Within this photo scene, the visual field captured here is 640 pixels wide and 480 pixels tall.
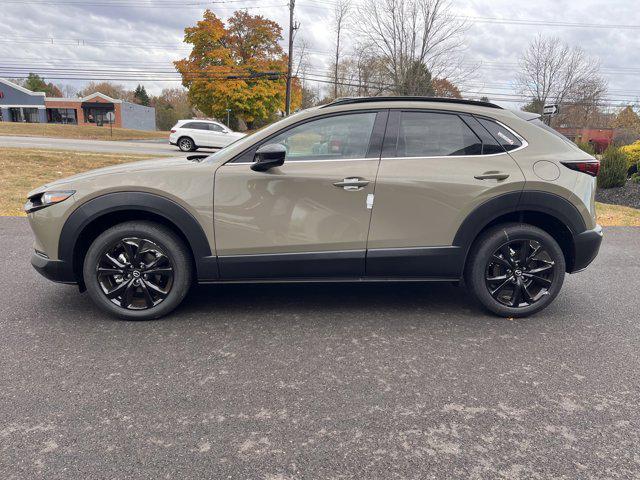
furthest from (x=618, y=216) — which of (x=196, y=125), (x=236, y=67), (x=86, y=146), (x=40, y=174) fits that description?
(x=236, y=67)

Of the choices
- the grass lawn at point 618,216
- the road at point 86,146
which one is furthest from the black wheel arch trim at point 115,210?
the road at point 86,146

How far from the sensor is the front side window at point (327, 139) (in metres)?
3.66

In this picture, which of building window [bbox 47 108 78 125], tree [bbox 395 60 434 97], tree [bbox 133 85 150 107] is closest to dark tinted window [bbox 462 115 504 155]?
tree [bbox 395 60 434 97]

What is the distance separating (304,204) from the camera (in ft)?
11.7

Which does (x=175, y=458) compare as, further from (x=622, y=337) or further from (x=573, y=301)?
(x=573, y=301)

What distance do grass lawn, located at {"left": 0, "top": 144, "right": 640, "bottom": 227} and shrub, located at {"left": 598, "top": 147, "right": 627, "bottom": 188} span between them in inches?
70.7

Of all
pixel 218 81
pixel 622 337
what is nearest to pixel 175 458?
pixel 622 337

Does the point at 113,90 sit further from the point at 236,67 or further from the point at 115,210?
the point at 115,210

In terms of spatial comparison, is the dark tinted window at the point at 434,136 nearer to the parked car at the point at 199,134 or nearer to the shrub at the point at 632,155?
the shrub at the point at 632,155

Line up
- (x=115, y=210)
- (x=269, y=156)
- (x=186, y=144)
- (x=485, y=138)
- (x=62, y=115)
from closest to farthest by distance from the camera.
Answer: (x=269, y=156), (x=115, y=210), (x=485, y=138), (x=186, y=144), (x=62, y=115)

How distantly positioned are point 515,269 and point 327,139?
72.8 inches

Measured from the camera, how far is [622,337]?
3.63 meters

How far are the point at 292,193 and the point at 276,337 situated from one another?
1074mm

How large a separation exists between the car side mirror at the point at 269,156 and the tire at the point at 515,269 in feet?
5.63
